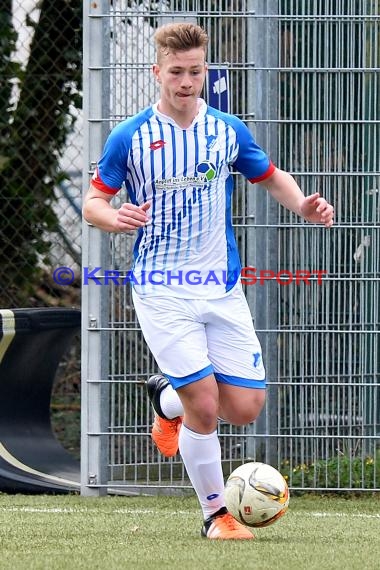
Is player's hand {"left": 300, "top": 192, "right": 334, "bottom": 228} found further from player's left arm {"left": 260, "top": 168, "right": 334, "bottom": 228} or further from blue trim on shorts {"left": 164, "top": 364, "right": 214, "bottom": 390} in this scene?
blue trim on shorts {"left": 164, "top": 364, "right": 214, "bottom": 390}

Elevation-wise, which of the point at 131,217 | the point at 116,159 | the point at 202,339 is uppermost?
the point at 116,159

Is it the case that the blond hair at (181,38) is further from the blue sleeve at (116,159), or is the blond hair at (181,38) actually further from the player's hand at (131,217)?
the player's hand at (131,217)

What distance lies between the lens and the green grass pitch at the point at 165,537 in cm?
433

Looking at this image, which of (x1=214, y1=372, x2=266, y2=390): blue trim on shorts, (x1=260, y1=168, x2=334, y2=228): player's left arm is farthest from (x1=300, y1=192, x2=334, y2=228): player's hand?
(x1=214, y1=372, x2=266, y2=390): blue trim on shorts

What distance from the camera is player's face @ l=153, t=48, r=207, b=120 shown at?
192 inches

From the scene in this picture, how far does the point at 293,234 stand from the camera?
6.88 metres

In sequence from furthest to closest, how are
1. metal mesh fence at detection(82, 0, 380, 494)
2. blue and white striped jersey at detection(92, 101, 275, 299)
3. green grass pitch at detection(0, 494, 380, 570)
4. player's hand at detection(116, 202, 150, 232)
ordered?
metal mesh fence at detection(82, 0, 380, 494)
blue and white striped jersey at detection(92, 101, 275, 299)
player's hand at detection(116, 202, 150, 232)
green grass pitch at detection(0, 494, 380, 570)

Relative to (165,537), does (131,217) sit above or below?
above

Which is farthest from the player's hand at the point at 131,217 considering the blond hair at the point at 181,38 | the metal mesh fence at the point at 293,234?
the metal mesh fence at the point at 293,234

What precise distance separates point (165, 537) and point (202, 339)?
82 cm

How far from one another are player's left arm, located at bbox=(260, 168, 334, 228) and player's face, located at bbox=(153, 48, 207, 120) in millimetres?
538

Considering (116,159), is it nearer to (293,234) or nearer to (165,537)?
(165,537)

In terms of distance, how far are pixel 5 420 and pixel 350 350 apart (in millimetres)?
2162

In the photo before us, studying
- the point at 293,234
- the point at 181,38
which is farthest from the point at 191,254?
the point at 293,234
